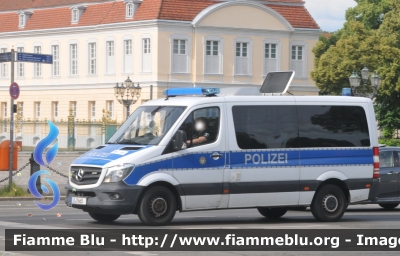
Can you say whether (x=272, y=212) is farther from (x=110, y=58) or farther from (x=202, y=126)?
(x=110, y=58)

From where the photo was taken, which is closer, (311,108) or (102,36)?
(311,108)

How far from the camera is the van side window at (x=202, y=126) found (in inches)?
803

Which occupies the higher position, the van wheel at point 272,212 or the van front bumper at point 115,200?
the van front bumper at point 115,200

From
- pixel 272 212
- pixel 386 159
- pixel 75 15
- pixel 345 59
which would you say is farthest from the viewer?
pixel 75 15

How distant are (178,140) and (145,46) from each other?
2341 inches

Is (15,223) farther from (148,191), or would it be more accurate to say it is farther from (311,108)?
(311,108)

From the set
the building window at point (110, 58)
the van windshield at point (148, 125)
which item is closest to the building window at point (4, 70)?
the building window at point (110, 58)

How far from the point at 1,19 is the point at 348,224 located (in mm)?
73202

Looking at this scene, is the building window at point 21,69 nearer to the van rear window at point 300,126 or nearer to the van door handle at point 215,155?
the van rear window at point 300,126

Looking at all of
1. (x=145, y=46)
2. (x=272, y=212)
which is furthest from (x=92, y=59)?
(x=272, y=212)

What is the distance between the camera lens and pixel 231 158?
20.7 metres

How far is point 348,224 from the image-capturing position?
69.3 ft

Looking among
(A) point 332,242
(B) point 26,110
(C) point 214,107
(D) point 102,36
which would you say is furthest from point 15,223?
(B) point 26,110

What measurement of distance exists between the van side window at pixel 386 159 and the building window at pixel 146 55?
52.9m
